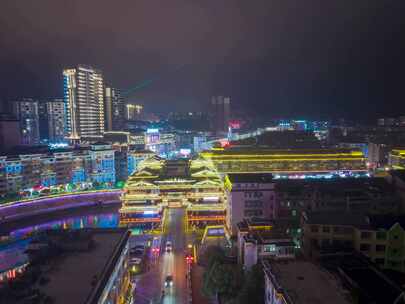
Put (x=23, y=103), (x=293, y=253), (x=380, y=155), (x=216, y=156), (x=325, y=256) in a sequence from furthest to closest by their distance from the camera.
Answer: (x=23, y=103), (x=380, y=155), (x=216, y=156), (x=293, y=253), (x=325, y=256)

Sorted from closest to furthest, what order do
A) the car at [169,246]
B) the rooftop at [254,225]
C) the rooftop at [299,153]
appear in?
1. the rooftop at [254,225]
2. the car at [169,246]
3. the rooftop at [299,153]

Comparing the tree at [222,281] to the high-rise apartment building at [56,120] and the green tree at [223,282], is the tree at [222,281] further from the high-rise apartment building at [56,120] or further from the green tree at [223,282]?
the high-rise apartment building at [56,120]

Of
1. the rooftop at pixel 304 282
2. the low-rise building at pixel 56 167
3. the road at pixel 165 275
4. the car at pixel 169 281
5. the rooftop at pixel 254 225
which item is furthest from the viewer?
the low-rise building at pixel 56 167

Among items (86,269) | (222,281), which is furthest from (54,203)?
(222,281)

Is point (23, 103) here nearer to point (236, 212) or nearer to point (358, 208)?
point (236, 212)

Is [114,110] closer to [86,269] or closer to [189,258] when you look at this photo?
[189,258]

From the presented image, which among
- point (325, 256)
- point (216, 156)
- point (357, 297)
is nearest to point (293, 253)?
point (325, 256)

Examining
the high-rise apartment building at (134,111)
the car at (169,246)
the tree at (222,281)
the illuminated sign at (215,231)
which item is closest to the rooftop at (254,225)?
the tree at (222,281)
